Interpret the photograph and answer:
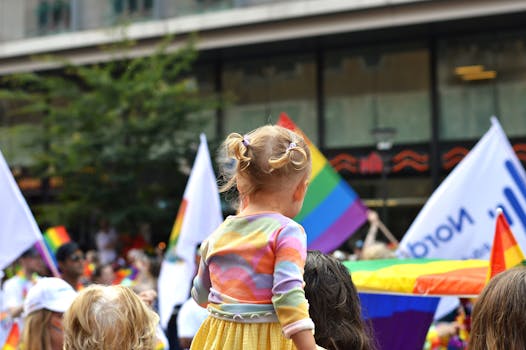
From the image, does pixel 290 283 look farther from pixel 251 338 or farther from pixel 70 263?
pixel 70 263

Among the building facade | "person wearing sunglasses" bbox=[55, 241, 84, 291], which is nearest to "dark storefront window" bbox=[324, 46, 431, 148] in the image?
the building facade

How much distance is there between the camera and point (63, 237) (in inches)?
391

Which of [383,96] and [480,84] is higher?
[480,84]

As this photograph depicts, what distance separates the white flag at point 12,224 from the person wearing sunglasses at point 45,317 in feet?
5.49

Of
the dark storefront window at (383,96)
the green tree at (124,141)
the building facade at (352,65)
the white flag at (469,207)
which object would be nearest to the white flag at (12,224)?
the white flag at (469,207)

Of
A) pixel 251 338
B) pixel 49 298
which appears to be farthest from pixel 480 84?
pixel 251 338

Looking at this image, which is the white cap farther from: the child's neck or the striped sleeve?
the striped sleeve

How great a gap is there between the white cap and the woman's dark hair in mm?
1544

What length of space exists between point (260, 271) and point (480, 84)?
17174mm

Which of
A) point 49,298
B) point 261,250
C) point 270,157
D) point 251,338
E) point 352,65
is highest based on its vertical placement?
point 270,157

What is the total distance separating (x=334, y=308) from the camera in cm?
282

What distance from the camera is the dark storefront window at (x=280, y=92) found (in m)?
20.6

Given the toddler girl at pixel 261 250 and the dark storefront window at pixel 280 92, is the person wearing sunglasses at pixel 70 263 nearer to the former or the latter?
the toddler girl at pixel 261 250

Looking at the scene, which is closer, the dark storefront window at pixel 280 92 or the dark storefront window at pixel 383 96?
the dark storefront window at pixel 383 96
